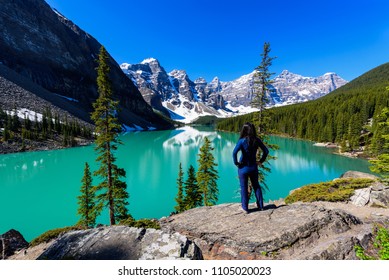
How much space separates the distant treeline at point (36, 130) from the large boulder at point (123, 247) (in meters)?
80.9

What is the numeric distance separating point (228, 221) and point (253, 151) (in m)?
2.56

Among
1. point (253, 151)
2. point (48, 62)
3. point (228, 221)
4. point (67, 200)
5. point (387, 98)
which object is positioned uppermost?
point (48, 62)

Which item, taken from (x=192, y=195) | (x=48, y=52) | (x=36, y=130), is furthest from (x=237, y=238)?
(x=48, y=52)

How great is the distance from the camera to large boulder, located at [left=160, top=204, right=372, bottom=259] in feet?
17.3

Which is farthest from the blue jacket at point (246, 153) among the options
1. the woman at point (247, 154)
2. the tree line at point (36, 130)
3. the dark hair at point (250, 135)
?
the tree line at point (36, 130)

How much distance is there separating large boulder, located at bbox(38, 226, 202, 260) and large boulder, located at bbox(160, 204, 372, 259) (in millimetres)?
1433

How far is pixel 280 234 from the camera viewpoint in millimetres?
5930

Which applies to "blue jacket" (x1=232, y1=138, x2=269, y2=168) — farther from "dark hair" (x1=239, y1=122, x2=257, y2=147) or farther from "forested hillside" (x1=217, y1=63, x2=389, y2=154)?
"forested hillside" (x1=217, y1=63, x2=389, y2=154)

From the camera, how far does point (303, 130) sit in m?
103

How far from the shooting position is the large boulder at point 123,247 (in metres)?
4.80

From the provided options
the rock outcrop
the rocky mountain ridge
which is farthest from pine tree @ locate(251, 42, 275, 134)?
the rocky mountain ridge
